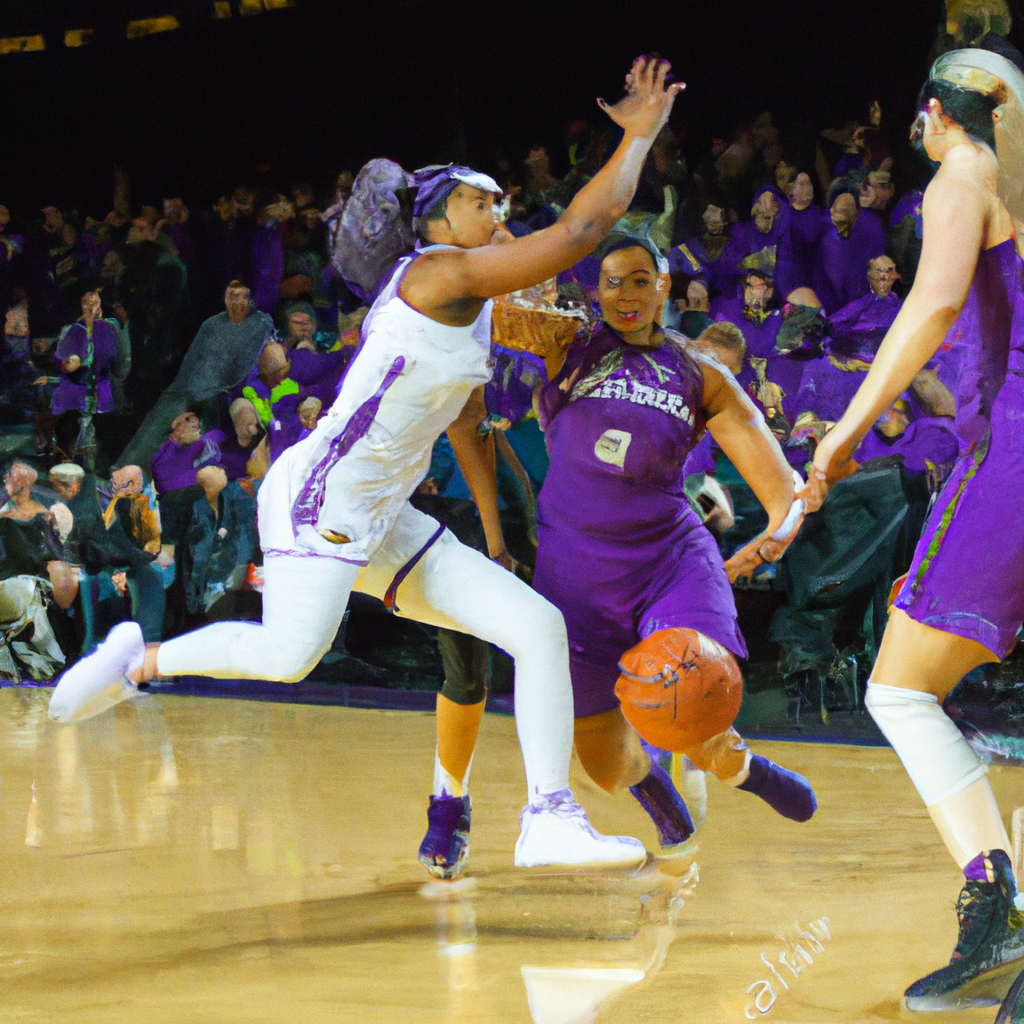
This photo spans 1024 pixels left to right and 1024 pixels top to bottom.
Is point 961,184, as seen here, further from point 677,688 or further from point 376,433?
point 376,433

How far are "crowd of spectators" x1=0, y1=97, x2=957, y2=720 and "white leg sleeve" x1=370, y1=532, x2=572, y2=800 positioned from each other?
38.3 inches

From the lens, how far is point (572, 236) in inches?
116

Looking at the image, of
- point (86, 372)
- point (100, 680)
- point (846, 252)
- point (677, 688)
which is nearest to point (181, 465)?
point (86, 372)

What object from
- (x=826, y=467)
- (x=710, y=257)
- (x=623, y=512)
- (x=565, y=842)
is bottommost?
(x=565, y=842)

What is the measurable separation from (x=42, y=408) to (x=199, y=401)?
111cm

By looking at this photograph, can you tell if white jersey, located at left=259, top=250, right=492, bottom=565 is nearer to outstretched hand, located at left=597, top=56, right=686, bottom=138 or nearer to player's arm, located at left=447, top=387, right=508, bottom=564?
player's arm, located at left=447, top=387, right=508, bottom=564

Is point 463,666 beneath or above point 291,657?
beneath

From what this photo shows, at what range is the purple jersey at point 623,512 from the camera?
3357 mm

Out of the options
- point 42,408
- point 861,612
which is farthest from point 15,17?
point 861,612

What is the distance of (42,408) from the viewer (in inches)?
236

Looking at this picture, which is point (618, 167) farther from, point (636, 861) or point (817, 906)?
point (817, 906)

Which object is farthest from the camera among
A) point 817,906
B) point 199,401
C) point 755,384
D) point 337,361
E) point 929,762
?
point 199,401

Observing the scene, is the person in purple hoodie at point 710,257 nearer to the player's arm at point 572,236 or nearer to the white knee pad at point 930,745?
the player's arm at point 572,236

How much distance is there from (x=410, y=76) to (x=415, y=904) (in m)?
2.88
